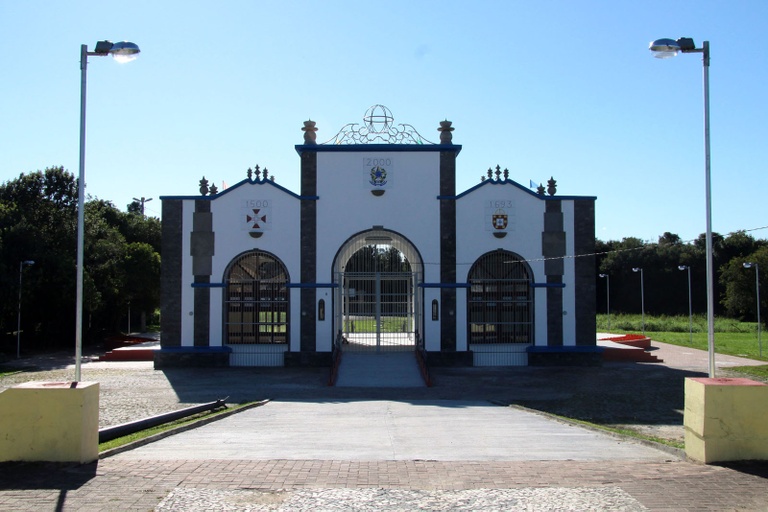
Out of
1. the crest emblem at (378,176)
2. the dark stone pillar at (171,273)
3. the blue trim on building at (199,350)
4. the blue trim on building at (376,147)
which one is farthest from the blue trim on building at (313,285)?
the blue trim on building at (376,147)

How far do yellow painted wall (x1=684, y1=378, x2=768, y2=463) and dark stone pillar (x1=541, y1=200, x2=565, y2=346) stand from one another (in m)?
15.4

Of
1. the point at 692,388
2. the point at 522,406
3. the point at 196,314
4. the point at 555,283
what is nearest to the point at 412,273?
the point at 555,283

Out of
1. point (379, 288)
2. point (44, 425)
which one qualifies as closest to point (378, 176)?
point (379, 288)

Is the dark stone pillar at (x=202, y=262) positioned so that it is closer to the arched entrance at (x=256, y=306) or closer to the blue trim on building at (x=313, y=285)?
the arched entrance at (x=256, y=306)

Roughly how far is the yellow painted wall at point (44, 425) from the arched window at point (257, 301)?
15814mm

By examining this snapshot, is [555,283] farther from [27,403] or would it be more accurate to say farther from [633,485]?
[27,403]

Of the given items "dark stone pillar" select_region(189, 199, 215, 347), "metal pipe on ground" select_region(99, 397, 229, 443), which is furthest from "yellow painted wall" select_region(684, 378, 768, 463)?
"dark stone pillar" select_region(189, 199, 215, 347)

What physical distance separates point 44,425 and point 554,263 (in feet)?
61.4

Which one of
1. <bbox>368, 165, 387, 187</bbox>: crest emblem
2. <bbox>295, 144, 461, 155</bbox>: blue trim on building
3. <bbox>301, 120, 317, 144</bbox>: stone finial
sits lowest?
<bbox>368, 165, 387, 187</bbox>: crest emblem

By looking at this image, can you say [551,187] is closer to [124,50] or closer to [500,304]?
[500,304]

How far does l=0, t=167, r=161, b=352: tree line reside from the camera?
30.8 m

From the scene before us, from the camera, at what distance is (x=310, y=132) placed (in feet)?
79.6

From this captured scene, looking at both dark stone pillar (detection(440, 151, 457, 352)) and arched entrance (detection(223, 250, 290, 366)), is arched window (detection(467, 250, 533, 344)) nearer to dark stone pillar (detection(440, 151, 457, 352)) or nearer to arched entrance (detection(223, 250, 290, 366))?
dark stone pillar (detection(440, 151, 457, 352))

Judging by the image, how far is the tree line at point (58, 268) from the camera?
101 feet
